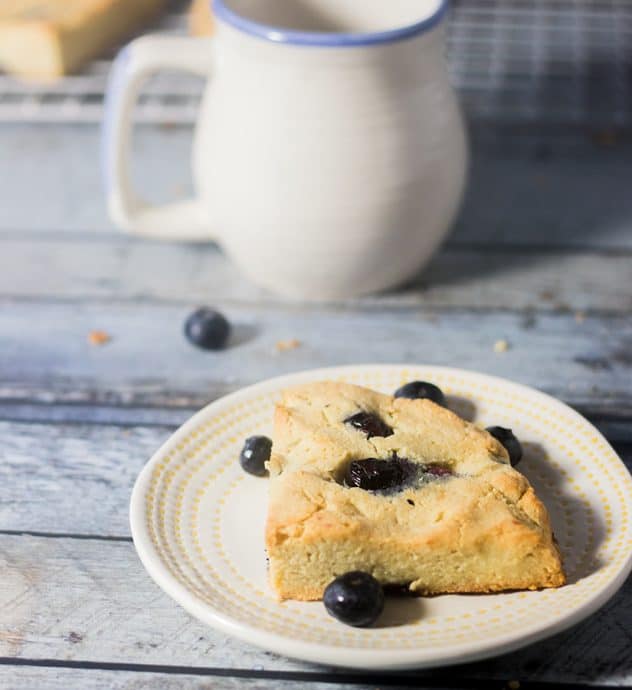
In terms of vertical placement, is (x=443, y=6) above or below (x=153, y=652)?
above

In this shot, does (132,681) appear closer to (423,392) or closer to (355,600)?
(355,600)

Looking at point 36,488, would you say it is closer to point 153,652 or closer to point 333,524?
point 153,652

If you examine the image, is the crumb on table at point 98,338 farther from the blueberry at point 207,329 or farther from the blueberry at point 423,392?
the blueberry at point 423,392

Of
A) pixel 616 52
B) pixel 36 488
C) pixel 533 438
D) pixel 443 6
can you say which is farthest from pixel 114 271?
pixel 616 52

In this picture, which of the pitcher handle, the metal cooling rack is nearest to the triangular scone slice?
the pitcher handle

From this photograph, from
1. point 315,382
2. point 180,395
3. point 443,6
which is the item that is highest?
point 443,6

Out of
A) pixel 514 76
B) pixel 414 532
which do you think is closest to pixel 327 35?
pixel 414 532
